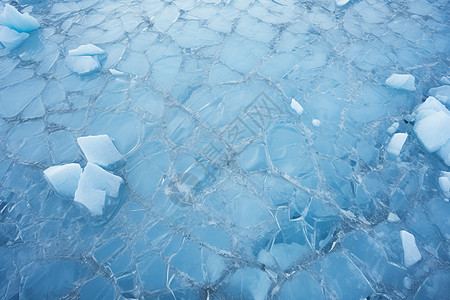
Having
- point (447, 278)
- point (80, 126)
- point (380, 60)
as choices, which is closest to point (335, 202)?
point (447, 278)

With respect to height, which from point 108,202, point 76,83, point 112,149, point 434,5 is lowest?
point 108,202

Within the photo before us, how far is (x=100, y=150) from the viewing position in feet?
6.04

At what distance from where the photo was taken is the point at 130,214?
67.2 inches

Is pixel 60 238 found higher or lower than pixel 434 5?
lower

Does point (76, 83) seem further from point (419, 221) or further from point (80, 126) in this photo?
point (419, 221)

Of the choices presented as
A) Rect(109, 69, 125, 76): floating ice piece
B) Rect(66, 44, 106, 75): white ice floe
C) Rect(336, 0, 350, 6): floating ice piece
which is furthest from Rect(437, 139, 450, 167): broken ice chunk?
Rect(66, 44, 106, 75): white ice floe

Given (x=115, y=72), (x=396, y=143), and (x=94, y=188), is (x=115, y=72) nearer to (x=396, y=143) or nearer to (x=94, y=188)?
(x=94, y=188)

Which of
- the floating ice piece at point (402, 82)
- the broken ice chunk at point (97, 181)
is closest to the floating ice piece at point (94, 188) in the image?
the broken ice chunk at point (97, 181)

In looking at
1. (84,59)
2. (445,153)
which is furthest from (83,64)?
(445,153)

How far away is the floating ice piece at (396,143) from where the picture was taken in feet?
6.31

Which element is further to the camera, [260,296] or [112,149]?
[112,149]

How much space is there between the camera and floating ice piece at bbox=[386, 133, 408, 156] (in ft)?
6.31

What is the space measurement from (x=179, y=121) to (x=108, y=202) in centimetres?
85

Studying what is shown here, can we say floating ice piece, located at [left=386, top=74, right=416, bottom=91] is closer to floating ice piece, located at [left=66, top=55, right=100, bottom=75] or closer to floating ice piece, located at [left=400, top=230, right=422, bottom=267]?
floating ice piece, located at [left=400, top=230, right=422, bottom=267]
